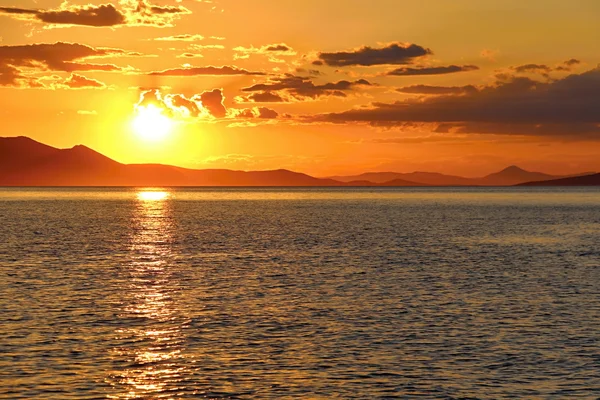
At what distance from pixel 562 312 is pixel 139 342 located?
21176 millimetres

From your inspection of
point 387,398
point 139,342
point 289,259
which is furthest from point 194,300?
point 289,259

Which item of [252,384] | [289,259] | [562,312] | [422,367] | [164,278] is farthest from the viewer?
[289,259]

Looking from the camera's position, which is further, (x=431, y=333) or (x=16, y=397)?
(x=431, y=333)

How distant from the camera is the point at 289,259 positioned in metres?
69.6

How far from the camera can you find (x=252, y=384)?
25812 mm

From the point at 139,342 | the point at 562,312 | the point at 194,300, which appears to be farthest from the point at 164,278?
the point at 562,312

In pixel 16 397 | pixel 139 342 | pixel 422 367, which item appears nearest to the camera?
pixel 16 397

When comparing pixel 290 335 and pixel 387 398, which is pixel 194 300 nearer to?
pixel 290 335

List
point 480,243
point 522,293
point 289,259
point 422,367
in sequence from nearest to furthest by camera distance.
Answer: point 422,367, point 522,293, point 289,259, point 480,243

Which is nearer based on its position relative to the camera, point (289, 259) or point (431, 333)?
point (431, 333)

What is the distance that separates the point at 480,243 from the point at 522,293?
1800 inches

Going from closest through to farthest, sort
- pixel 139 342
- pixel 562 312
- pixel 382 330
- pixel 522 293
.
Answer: pixel 139 342 < pixel 382 330 < pixel 562 312 < pixel 522 293

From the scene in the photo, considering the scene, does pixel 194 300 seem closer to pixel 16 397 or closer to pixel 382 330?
pixel 382 330

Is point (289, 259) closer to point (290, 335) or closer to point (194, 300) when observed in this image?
point (194, 300)
